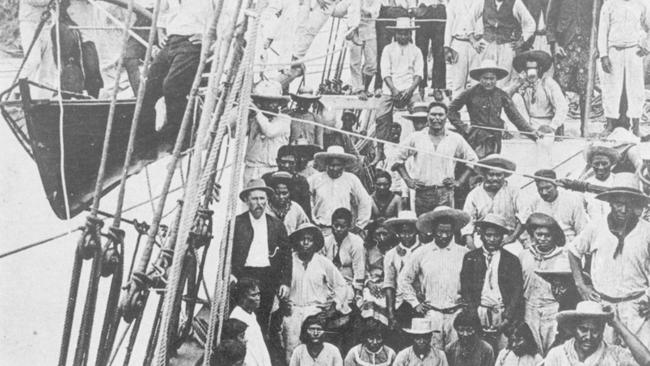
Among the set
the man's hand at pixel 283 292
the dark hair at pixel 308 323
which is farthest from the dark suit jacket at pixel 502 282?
the man's hand at pixel 283 292

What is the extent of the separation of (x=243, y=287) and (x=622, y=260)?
1615 mm

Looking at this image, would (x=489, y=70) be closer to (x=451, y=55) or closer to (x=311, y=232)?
(x=451, y=55)

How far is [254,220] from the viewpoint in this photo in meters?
4.41

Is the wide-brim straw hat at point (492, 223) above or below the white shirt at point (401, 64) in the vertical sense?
below

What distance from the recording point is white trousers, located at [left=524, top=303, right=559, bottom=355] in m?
4.33

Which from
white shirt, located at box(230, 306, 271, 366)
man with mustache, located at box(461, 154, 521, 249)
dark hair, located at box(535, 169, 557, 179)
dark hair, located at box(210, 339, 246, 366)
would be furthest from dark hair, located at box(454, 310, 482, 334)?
dark hair, located at box(210, 339, 246, 366)

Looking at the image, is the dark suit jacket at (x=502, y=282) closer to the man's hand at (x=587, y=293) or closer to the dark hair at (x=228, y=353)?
the man's hand at (x=587, y=293)

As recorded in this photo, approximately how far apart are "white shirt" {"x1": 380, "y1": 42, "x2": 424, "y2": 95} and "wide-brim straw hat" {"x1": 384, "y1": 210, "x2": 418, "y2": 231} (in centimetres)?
59

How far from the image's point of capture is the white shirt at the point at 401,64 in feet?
15.4

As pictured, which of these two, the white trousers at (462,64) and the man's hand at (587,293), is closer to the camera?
the man's hand at (587,293)

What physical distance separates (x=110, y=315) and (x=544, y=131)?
2.05m

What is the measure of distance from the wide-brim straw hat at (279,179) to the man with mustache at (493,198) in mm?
782

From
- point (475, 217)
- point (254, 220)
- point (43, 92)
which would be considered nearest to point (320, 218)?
point (254, 220)

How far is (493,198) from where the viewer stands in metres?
4.49
